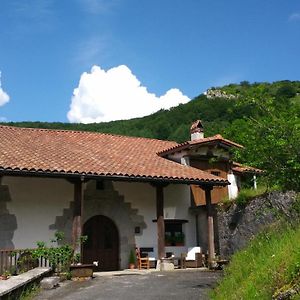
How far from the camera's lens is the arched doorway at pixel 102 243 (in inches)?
590

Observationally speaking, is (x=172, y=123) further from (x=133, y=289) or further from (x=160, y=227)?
(x=133, y=289)

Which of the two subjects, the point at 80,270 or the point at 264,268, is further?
the point at 80,270

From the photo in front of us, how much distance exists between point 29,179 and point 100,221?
117 inches

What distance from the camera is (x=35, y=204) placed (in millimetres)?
14039

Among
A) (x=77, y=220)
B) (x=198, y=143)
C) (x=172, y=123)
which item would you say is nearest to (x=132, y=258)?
(x=77, y=220)

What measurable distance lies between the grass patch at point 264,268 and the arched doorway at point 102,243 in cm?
814

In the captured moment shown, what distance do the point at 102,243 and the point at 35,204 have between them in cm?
284

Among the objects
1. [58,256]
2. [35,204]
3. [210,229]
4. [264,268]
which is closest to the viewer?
[264,268]

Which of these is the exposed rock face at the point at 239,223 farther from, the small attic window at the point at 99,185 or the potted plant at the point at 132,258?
the small attic window at the point at 99,185

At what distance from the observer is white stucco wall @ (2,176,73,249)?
44.9ft

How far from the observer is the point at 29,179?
46.2 feet

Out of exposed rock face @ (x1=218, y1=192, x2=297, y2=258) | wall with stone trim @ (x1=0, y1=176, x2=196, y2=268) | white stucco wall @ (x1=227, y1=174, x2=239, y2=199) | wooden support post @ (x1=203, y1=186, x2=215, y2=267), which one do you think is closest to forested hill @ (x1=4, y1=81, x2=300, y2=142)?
white stucco wall @ (x1=227, y1=174, x2=239, y2=199)

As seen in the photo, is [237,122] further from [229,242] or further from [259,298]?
[229,242]

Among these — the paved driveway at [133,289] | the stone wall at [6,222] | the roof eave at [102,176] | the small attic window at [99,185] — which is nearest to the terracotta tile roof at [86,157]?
the roof eave at [102,176]
